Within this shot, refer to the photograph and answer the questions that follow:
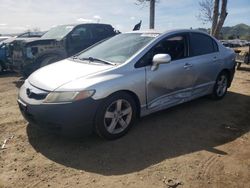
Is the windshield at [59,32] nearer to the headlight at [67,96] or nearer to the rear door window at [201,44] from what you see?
the rear door window at [201,44]

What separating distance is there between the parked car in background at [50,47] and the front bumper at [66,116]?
16.7 ft

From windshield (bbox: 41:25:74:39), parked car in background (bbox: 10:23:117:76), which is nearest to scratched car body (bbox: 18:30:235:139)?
parked car in background (bbox: 10:23:117:76)

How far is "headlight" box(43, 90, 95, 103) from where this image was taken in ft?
13.5

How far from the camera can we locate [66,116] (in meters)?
4.11

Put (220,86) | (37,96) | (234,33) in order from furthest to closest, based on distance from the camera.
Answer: (234,33) < (220,86) < (37,96)

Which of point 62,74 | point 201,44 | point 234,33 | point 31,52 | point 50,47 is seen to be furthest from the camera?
point 234,33

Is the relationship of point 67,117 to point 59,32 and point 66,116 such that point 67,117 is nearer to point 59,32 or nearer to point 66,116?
point 66,116

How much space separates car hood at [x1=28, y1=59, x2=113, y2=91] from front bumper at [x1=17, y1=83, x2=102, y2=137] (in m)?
0.30

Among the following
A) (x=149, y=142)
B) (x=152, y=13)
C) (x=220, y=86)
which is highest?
(x=152, y=13)

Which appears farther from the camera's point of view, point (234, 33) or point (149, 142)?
point (234, 33)

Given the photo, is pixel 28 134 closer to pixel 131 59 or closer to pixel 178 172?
pixel 131 59

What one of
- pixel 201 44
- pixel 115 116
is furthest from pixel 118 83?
pixel 201 44

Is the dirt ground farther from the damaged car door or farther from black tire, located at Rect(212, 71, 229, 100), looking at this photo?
black tire, located at Rect(212, 71, 229, 100)

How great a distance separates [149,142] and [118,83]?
988 millimetres
